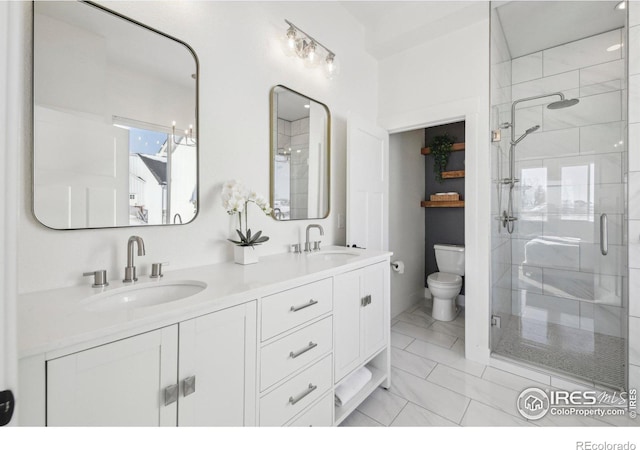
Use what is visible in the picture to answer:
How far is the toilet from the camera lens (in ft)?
9.27

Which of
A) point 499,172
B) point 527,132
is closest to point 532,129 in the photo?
point 527,132

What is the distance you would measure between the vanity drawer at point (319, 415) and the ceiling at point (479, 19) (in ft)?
8.98

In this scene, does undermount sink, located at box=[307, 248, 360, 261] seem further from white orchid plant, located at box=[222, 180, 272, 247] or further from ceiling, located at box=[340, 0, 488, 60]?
ceiling, located at box=[340, 0, 488, 60]

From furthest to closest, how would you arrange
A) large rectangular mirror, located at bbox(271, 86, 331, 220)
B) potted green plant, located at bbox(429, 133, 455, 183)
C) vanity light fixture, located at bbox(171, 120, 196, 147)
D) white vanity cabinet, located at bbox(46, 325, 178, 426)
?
potted green plant, located at bbox(429, 133, 455, 183) < large rectangular mirror, located at bbox(271, 86, 331, 220) < vanity light fixture, located at bbox(171, 120, 196, 147) < white vanity cabinet, located at bbox(46, 325, 178, 426)

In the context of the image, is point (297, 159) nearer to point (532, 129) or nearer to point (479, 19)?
point (479, 19)

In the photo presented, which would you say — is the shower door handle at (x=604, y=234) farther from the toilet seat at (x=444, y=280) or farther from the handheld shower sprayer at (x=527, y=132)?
the toilet seat at (x=444, y=280)

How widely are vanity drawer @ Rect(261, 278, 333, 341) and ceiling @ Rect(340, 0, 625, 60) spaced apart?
2.24 m

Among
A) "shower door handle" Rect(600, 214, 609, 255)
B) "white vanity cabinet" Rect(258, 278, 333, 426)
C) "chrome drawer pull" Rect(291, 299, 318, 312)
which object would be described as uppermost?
"shower door handle" Rect(600, 214, 609, 255)

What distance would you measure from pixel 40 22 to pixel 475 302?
290 centimetres

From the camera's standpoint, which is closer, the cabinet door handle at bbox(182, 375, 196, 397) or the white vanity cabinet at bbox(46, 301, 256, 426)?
the white vanity cabinet at bbox(46, 301, 256, 426)

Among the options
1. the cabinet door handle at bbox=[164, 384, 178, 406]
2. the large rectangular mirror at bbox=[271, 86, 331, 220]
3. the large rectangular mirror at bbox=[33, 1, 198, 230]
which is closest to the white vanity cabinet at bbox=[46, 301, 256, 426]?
the cabinet door handle at bbox=[164, 384, 178, 406]

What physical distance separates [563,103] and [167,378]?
317 centimetres

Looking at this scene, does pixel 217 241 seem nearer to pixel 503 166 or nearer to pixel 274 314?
pixel 274 314

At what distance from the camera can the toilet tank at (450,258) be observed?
121 inches
